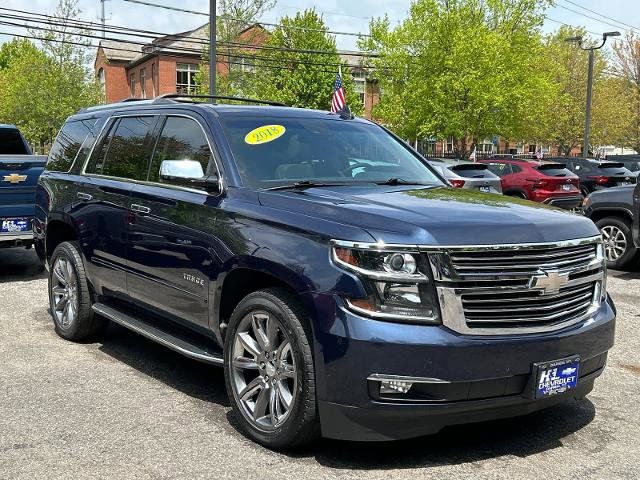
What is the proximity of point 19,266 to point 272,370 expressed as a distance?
25.0 ft

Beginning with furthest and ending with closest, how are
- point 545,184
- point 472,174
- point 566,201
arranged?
point 545,184 → point 566,201 → point 472,174

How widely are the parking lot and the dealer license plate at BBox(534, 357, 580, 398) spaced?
44 cm

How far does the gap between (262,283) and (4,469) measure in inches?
65.4

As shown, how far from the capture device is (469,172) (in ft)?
51.1

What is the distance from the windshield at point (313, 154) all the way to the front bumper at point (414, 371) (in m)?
1.28

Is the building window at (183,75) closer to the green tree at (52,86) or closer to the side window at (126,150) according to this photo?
the green tree at (52,86)

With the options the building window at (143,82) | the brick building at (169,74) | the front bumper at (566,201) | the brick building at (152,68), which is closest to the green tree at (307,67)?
the brick building at (169,74)

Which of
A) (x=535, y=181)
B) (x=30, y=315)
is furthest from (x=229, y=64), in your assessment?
(x=30, y=315)

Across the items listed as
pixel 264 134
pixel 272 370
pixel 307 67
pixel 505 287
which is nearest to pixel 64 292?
pixel 264 134

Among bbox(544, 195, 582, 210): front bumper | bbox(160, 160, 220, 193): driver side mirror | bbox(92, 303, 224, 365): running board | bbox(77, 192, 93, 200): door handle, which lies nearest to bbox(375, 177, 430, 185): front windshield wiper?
bbox(160, 160, 220, 193): driver side mirror

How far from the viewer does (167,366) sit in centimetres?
558

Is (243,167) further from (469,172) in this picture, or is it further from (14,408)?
(469,172)

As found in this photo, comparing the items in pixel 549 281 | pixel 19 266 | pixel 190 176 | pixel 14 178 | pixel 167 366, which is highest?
pixel 190 176

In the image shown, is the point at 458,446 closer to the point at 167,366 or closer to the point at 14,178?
the point at 167,366
